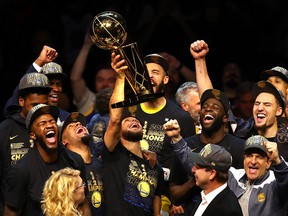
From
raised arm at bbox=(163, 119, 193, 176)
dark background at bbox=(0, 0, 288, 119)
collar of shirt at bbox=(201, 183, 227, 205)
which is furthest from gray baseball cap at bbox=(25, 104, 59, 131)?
dark background at bbox=(0, 0, 288, 119)

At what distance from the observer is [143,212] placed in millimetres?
10523

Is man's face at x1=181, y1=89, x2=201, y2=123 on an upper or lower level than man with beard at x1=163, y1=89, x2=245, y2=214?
upper

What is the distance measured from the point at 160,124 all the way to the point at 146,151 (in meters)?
0.43

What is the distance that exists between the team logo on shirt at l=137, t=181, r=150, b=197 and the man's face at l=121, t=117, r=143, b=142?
389 mm

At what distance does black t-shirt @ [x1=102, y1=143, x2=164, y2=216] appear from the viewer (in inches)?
412

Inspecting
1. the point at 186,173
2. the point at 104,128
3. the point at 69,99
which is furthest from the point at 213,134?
the point at 69,99

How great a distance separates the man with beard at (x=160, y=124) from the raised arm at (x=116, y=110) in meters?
0.74

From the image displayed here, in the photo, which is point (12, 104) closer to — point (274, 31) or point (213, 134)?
point (213, 134)

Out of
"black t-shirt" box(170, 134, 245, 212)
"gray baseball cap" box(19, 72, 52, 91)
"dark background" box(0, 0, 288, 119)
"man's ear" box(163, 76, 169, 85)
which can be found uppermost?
"dark background" box(0, 0, 288, 119)

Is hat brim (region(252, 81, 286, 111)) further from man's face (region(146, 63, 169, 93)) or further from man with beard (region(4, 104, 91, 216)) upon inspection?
man with beard (region(4, 104, 91, 216))

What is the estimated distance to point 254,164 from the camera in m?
10.2

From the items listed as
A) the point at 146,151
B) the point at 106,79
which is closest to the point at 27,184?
the point at 146,151

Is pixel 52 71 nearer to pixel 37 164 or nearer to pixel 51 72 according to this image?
pixel 51 72

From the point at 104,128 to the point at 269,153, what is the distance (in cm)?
184
